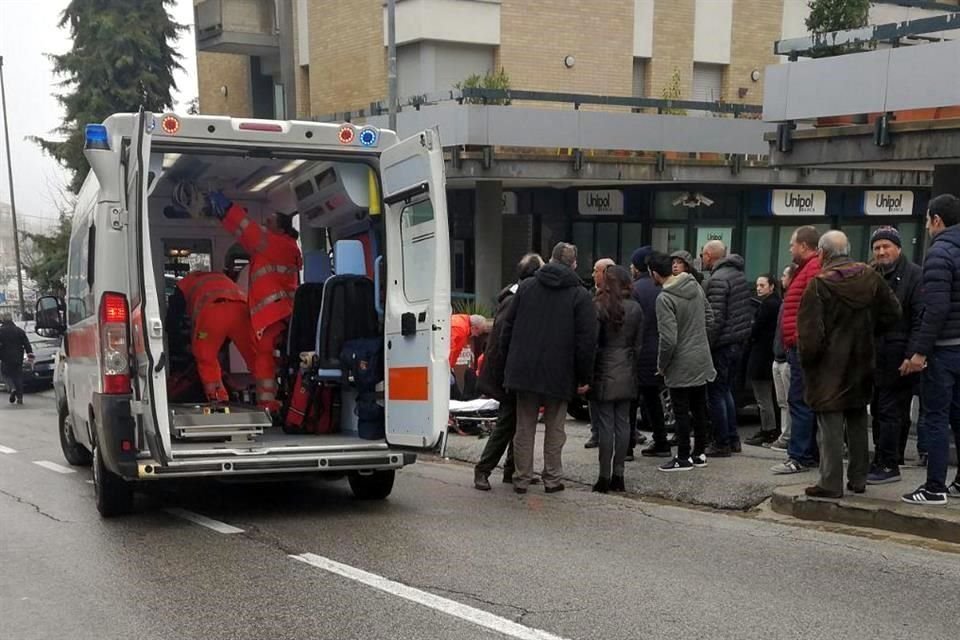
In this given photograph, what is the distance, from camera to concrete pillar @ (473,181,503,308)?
19531 millimetres

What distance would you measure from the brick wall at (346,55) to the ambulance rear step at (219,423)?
13399 millimetres

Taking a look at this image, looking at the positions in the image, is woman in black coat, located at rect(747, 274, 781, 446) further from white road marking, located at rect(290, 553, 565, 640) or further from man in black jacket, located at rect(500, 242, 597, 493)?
white road marking, located at rect(290, 553, 565, 640)

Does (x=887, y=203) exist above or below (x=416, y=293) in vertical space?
above

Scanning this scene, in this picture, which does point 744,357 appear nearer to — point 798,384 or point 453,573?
point 798,384

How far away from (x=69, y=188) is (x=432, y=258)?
29.5 metres

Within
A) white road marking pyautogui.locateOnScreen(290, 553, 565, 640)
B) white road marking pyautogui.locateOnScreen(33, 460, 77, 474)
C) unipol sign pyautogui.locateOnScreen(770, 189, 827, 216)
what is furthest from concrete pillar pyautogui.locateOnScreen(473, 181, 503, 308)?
white road marking pyautogui.locateOnScreen(290, 553, 565, 640)

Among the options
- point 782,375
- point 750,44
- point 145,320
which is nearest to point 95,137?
point 145,320

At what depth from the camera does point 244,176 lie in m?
9.44

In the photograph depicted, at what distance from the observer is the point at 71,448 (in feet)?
31.4

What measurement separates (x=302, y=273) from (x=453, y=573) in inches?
161

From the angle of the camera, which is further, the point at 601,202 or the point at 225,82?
the point at 225,82

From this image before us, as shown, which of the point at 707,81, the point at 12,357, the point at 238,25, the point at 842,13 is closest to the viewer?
the point at 842,13

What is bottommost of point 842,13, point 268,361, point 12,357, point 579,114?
point 12,357

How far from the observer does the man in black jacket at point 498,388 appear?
7.58 meters
